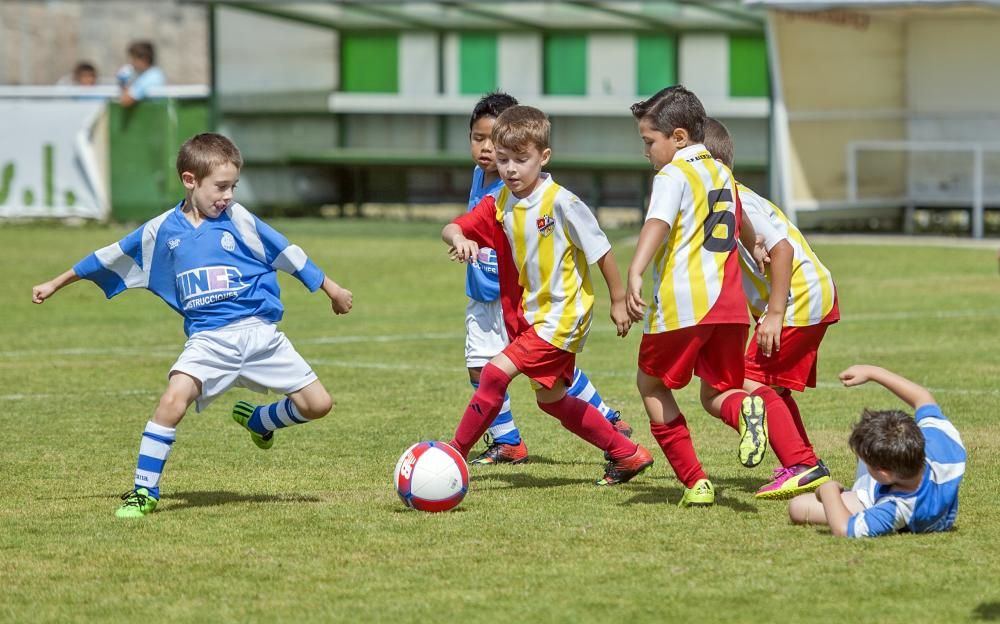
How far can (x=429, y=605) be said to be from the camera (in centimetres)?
499

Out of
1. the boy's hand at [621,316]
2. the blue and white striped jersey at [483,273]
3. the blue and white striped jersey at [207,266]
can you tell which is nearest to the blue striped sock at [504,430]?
the blue and white striped jersey at [483,273]

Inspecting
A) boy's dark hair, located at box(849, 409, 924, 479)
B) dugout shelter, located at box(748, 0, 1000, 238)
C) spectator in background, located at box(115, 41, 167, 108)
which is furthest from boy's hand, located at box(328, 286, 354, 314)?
spectator in background, located at box(115, 41, 167, 108)

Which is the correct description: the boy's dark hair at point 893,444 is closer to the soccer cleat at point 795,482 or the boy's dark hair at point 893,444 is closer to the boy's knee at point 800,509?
the boy's knee at point 800,509

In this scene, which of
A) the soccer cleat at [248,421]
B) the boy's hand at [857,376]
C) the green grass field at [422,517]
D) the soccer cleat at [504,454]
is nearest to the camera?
the green grass field at [422,517]

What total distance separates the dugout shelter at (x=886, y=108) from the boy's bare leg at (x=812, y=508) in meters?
14.4

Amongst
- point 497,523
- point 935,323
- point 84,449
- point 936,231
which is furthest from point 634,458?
point 936,231

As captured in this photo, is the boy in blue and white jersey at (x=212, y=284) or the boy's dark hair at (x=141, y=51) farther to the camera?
the boy's dark hair at (x=141, y=51)

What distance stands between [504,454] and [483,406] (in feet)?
3.38

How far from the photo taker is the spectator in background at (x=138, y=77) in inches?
861

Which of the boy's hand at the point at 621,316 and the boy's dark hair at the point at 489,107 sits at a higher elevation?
the boy's dark hair at the point at 489,107

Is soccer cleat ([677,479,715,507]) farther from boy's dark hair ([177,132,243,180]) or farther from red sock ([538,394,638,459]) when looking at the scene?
boy's dark hair ([177,132,243,180])

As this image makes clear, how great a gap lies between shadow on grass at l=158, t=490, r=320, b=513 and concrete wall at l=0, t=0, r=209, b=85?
29.3m

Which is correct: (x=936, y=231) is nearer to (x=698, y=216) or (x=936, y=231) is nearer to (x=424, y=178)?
(x=424, y=178)

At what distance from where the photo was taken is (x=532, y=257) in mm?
6703
